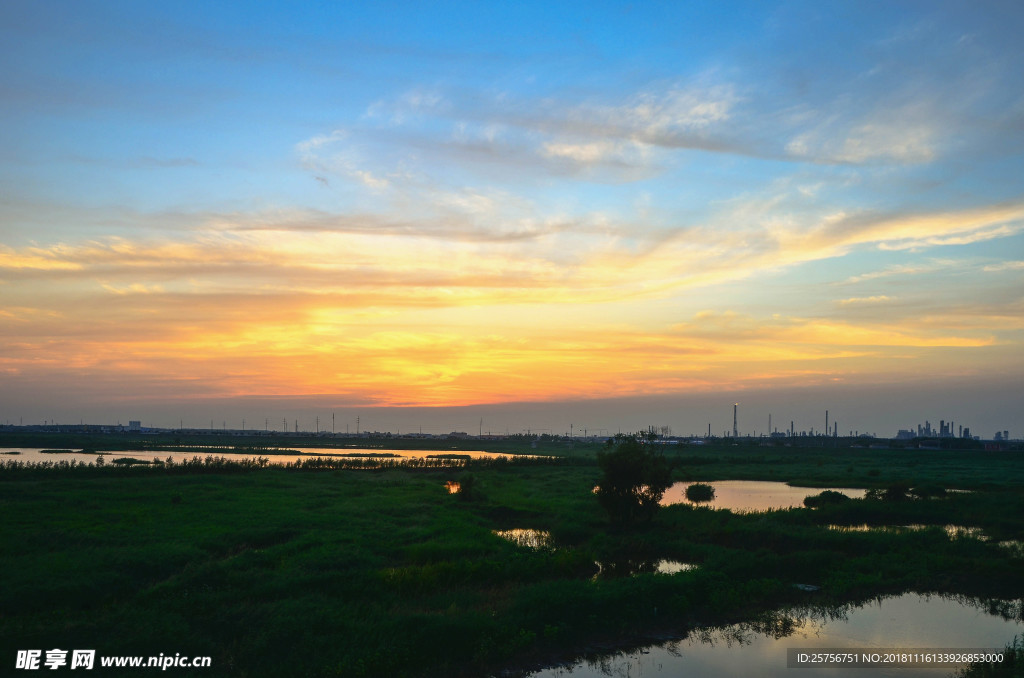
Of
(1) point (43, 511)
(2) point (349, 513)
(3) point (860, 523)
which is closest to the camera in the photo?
(1) point (43, 511)

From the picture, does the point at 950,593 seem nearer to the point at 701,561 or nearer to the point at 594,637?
the point at 701,561

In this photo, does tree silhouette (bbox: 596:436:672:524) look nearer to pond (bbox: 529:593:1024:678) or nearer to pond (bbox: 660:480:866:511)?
pond (bbox: 660:480:866:511)

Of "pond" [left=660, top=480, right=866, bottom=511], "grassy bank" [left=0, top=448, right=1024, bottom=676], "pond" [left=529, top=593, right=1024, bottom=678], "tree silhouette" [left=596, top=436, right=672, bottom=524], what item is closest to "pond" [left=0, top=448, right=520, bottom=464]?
"grassy bank" [left=0, top=448, right=1024, bottom=676]

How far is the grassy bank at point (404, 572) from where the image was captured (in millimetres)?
14328

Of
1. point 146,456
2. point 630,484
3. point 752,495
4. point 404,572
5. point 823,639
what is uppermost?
point 630,484

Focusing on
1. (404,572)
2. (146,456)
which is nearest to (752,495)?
(404,572)

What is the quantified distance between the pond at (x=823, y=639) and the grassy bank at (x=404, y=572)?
3.17ft

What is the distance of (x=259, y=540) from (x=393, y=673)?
45.5ft

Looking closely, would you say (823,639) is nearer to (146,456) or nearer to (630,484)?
(630,484)

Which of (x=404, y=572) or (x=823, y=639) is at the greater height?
(x=404, y=572)

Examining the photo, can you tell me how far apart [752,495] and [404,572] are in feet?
133

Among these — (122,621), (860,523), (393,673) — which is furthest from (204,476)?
(860,523)

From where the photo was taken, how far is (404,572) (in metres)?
19.8

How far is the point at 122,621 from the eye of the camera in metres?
14.5
